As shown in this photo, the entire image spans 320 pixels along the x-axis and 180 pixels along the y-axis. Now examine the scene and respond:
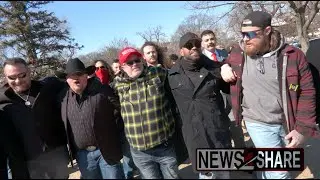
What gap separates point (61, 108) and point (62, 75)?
81 centimetres

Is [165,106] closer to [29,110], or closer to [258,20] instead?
[258,20]

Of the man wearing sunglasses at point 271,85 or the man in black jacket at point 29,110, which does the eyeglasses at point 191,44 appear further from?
the man in black jacket at point 29,110

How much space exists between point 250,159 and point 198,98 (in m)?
1.24

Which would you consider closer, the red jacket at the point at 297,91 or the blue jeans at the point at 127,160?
the red jacket at the point at 297,91

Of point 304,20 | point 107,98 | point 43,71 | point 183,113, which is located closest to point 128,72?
point 107,98

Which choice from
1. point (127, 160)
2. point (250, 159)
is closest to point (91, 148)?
point (250, 159)

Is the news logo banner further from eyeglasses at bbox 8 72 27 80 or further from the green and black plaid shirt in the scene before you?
eyeglasses at bbox 8 72 27 80

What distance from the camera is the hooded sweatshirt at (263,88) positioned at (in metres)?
2.89

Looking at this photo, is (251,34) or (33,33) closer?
(251,34)

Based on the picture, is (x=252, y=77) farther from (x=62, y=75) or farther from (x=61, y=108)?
(x=62, y=75)

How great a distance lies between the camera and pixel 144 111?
3066 millimetres

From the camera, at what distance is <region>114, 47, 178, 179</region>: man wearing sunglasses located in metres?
3.07

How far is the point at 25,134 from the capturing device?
3059mm

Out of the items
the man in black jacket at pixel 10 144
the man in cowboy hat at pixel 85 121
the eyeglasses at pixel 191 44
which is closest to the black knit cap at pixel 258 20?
the eyeglasses at pixel 191 44
